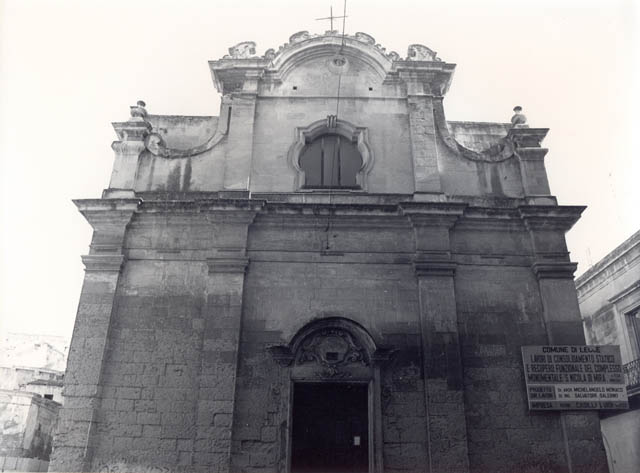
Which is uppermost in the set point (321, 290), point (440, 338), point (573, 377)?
point (321, 290)

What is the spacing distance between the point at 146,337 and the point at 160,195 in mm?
3277

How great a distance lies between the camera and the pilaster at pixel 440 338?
1034cm

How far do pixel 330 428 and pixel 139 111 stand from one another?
8.70 meters

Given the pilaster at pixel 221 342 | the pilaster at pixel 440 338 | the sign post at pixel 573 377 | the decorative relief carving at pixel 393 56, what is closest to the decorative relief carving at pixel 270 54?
the decorative relief carving at pixel 393 56

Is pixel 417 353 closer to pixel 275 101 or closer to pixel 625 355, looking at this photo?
pixel 275 101

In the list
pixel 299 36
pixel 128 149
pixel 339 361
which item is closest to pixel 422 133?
pixel 299 36

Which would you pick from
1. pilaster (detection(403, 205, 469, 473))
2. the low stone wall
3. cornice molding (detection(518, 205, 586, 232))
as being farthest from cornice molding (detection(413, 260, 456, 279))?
the low stone wall

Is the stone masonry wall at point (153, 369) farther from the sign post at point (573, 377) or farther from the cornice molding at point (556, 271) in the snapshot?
the cornice molding at point (556, 271)

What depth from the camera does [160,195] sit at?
12.7 meters

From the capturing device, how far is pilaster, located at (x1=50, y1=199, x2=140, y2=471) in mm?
10430

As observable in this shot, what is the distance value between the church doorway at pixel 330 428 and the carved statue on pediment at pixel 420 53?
27.1 ft

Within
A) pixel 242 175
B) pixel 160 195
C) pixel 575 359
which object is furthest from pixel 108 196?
pixel 575 359

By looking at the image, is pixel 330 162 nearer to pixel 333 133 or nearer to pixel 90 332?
pixel 333 133

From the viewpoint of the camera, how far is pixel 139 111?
13.8 metres
